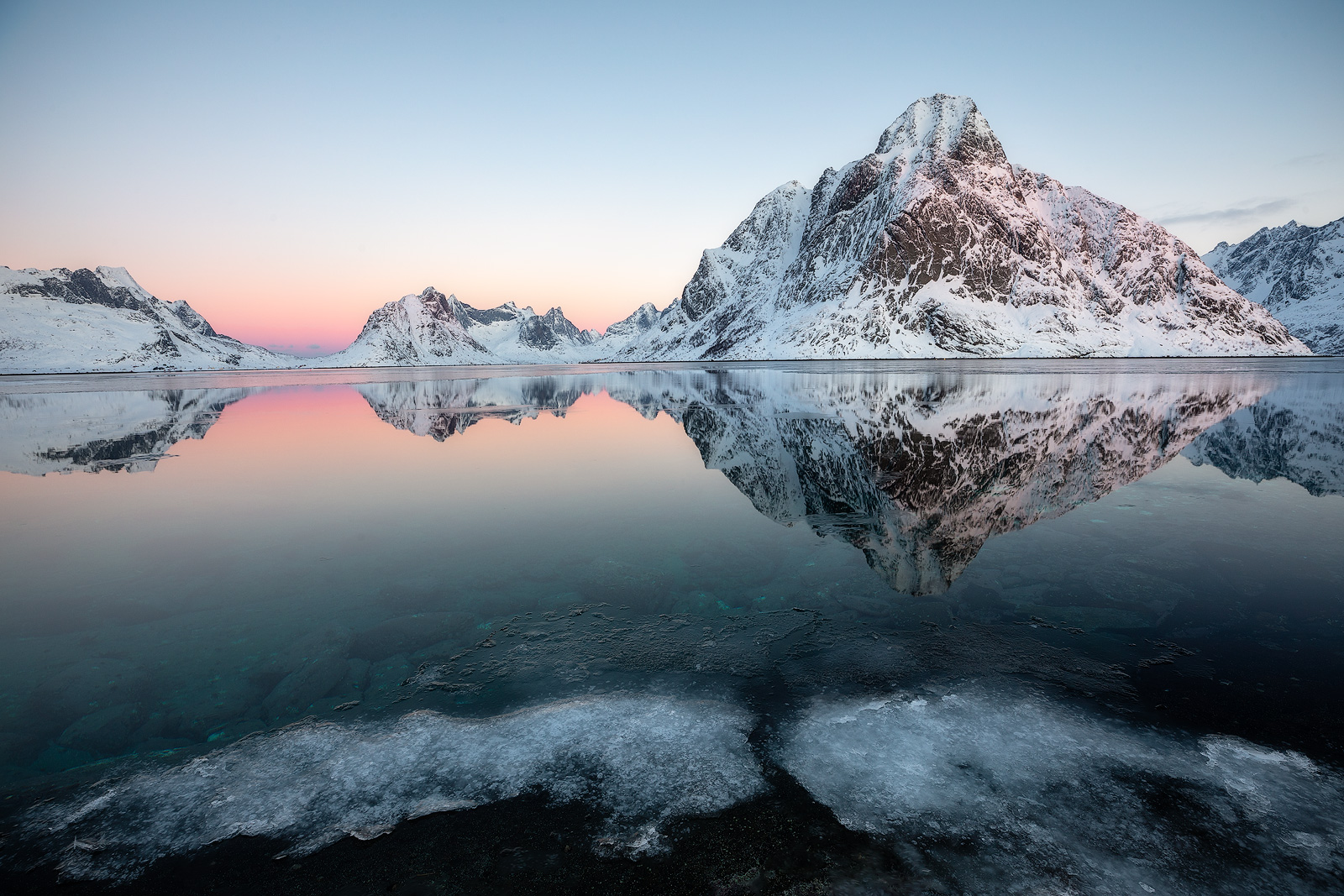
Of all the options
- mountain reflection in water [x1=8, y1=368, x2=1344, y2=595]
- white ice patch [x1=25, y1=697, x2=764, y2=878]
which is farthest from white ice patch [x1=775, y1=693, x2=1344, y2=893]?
mountain reflection in water [x1=8, y1=368, x2=1344, y2=595]

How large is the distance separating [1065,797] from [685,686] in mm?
4049

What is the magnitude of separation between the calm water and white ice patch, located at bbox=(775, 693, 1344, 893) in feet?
0.10

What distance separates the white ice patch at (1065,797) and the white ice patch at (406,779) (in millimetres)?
1057

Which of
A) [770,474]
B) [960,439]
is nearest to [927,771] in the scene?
[770,474]

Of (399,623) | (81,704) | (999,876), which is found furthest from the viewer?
(399,623)

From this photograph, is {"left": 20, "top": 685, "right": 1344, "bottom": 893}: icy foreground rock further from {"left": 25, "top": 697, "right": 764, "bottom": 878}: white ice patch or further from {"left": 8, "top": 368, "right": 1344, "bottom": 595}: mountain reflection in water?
{"left": 8, "top": 368, "right": 1344, "bottom": 595}: mountain reflection in water

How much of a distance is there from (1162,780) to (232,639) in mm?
11815

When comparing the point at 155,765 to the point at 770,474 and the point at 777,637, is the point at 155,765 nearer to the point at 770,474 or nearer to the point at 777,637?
the point at 777,637

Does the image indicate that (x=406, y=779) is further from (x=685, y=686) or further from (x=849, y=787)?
(x=849, y=787)

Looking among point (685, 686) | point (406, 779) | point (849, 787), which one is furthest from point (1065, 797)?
point (406, 779)

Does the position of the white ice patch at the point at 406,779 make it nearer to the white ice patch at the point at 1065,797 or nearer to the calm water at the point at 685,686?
the calm water at the point at 685,686

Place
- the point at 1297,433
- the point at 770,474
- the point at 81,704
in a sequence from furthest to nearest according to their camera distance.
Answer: the point at 1297,433, the point at 770,474, the point at 81,704

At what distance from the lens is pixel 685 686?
23.9 ft

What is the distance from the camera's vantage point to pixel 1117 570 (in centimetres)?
1058
